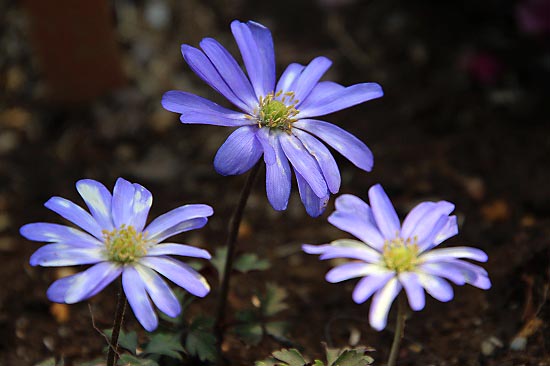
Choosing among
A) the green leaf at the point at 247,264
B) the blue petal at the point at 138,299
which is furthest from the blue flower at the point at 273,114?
the green leaf at the point at 247,264

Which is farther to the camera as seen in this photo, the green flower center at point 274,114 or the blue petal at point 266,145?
the green flower center at point 274,114

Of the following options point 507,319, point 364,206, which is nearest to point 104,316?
point 364,206

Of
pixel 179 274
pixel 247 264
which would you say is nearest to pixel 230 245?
pixel 247 264

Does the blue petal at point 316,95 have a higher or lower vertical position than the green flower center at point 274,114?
higher

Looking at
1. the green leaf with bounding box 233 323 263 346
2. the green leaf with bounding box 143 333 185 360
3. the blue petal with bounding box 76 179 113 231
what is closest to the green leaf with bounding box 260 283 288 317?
the green leaf with bounding box 233 323 263 346

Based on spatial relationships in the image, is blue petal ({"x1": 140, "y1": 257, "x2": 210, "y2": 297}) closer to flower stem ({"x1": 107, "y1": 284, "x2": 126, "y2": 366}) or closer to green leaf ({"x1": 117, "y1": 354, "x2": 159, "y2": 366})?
flower stem ({"x1": 107, "y1": 284, "x2": 126, "y2": 366})

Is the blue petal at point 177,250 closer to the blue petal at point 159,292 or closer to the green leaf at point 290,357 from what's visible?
the blue petal at point 159,292

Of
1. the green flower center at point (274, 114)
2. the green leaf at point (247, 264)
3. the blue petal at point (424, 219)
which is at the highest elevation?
the green flower center at point (274, 114)
